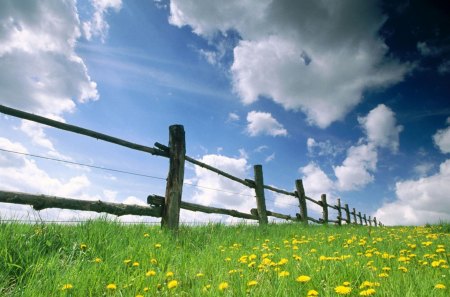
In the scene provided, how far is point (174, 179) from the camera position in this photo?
19.8ft

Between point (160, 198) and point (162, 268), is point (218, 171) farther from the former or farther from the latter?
point (162, 268)

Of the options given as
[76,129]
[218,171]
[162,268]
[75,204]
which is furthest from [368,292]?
[218,171]

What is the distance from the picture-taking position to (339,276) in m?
3.05

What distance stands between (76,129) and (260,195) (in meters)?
5.55

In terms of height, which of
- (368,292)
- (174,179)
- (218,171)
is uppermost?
(218,171)

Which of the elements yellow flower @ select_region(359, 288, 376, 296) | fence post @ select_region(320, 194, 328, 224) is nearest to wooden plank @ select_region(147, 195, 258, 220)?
yellow flower @ select_region(359, 288, 376, 296)

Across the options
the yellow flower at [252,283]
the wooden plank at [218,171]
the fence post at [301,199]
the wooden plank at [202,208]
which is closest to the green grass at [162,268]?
the yellow flower at [252,283]

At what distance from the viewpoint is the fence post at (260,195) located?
9.13m

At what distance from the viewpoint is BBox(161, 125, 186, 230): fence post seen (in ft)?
19.2

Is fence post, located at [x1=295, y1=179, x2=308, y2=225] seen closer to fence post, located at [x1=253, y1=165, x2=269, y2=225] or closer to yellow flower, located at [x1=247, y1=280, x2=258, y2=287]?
fence post, located at [x1=253, y1=165, x2=269, y2=225]

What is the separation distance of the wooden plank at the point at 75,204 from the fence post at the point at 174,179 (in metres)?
0.18

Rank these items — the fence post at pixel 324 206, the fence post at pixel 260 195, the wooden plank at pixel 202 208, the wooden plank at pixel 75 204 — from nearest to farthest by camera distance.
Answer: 1. the wooden plank at pixel 75 204
2. the wooden plank at pixel 202 208
3. the fence post at pixel 260 195
4. the fence post at pixel 324 206

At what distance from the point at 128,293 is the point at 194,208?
380cm

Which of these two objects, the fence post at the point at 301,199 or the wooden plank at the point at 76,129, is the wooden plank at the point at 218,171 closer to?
the wooden plank at the point at 76,129
